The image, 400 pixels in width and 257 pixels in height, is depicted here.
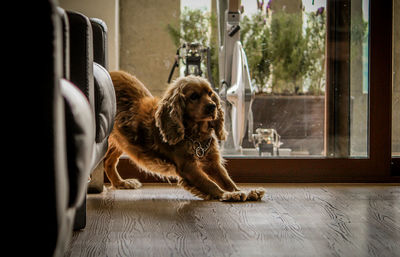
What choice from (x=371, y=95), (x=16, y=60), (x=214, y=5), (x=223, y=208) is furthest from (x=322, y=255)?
(x=214, y=5)

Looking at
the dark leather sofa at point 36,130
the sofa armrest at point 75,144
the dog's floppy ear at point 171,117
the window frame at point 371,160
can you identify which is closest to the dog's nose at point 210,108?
the dog's floppy ear at point 171,117

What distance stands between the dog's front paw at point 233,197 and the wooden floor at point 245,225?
0.05 metres

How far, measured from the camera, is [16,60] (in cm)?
54

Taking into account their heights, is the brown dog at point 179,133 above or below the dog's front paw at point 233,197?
above

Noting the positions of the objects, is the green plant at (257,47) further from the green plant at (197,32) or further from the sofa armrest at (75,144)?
the sofa armrest at (75,144)

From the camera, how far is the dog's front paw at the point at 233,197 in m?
2.08

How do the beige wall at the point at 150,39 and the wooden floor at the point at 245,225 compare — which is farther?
the beige wall at the point at 150,39

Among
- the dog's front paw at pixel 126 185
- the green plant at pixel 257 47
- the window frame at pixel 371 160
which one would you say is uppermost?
the green plant at pixel 257 47

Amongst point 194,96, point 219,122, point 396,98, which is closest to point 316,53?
point 396,98

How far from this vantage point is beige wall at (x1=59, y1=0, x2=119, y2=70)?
2.75 metres

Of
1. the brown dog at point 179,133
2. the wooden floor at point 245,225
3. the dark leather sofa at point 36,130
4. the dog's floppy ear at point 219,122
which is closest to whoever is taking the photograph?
the dark leather sofa at point 36,130

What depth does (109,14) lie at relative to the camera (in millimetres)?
2789

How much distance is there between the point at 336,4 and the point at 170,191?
1.41 meters

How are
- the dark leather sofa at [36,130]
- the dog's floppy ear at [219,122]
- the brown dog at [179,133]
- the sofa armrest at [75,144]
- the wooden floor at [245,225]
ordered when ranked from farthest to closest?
the dog's floppy ear at [219,122] → the brown dog at [179,133] → the wooden floor at [245,225] → the sofa armrest at [75,144] → the dark leather sofa at [36,130]
